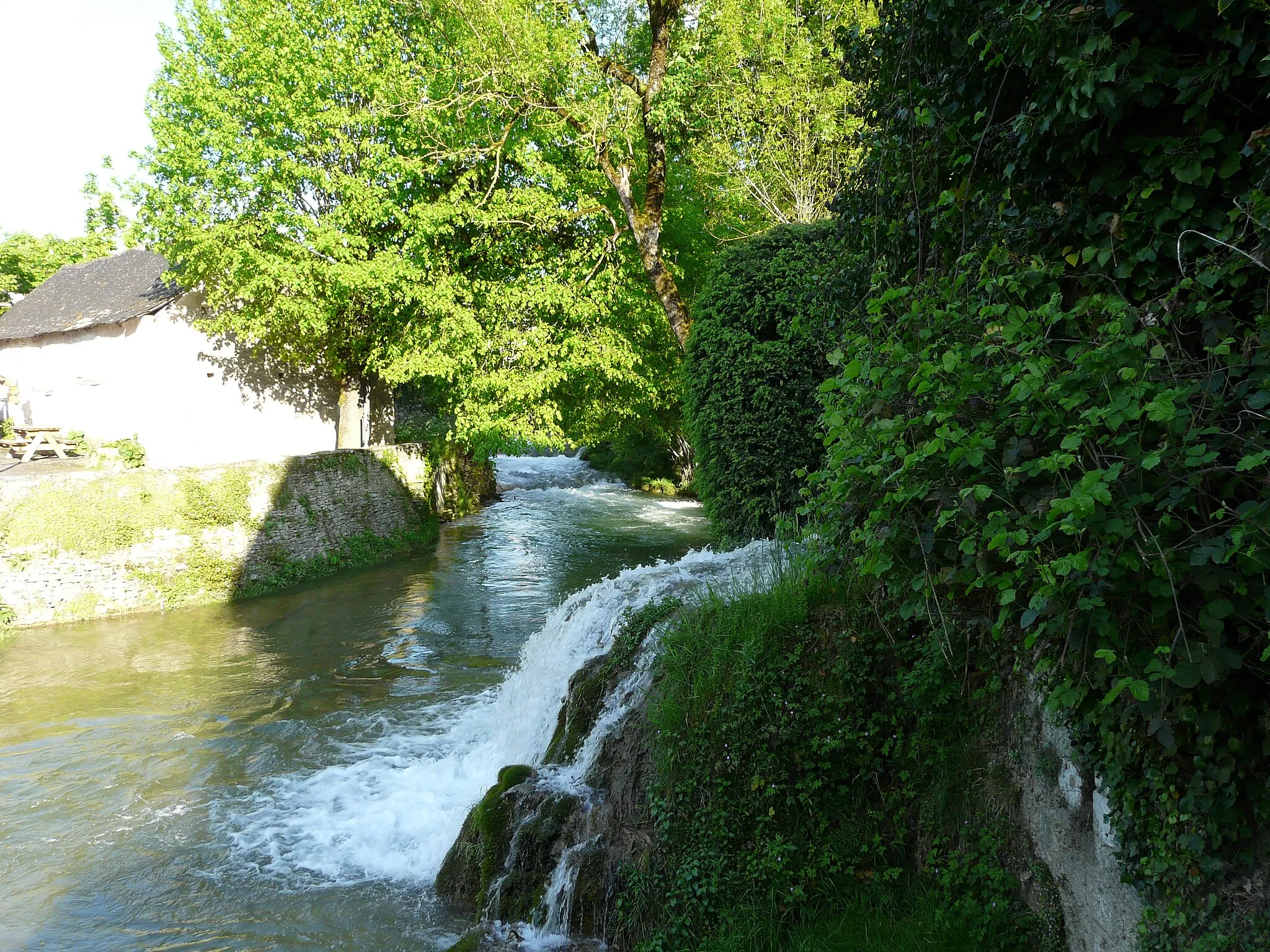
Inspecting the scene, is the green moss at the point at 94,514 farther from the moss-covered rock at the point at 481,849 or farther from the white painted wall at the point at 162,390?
the moss-covered rock at the point at 481,849

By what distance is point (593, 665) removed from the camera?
271 inches

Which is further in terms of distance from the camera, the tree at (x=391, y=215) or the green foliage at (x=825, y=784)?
the tree at (x=391, y=215)

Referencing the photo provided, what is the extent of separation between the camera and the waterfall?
21.6 feet

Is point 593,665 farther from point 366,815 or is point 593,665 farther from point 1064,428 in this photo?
point 1064,428

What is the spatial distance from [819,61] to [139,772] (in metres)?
14.5

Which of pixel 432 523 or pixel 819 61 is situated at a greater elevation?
pixel 819 61

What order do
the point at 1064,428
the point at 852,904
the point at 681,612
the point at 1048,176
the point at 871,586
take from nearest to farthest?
the point at 1064,428
the point at 1048,176
the point at 852,904
the point at 871,586
the point at 681,612

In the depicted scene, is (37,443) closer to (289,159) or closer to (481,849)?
(289,159)

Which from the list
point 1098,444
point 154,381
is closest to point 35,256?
point 154,381

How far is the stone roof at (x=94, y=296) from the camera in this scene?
19625mm

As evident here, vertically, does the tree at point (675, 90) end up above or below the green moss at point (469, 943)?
above

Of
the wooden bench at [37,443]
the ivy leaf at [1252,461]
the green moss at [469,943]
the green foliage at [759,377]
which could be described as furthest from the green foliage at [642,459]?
the ivy leaf at [1252,461]

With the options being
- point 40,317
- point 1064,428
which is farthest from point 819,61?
point 40,317

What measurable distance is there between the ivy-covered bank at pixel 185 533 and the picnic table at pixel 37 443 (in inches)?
187
